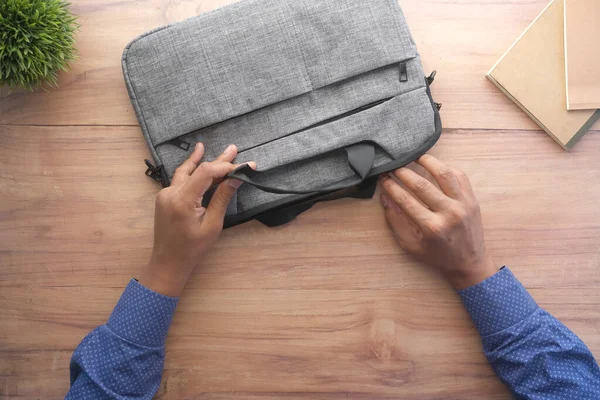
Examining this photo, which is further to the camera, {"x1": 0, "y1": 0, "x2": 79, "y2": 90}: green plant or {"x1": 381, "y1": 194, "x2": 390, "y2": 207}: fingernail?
{"x1": 381, "y1": 194, "x2": 390, "y2": 207}: fingernail

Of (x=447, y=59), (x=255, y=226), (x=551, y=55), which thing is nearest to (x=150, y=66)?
(x=255, y=226)

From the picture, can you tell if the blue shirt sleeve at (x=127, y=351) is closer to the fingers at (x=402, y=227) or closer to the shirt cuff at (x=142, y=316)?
the shirt cuff at (x=142, y=316)

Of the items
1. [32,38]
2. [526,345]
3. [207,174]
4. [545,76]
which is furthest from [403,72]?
[32,38]

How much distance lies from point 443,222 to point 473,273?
117mm

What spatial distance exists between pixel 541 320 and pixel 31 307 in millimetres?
921

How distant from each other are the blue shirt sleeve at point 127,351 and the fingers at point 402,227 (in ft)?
1.35

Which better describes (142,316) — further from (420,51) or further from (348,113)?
(420,51)

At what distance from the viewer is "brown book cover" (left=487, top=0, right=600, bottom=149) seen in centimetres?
81

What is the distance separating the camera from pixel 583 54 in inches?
31.4

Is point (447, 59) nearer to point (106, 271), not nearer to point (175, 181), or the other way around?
point (175, 181)

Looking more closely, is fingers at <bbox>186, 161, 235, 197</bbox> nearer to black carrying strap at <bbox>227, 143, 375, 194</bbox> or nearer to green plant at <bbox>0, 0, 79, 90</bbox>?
black carrying strap at <bbox>227, 143, 375, 194</bbox>

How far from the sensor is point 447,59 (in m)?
0.84

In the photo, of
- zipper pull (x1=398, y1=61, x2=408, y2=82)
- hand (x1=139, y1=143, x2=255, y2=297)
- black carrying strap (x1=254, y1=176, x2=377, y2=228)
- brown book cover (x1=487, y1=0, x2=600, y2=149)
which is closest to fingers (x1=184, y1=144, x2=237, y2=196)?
hand (x1=139, y1=143, x2=255, y2=297)

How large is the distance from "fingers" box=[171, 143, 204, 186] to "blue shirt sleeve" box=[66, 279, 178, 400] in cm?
20
